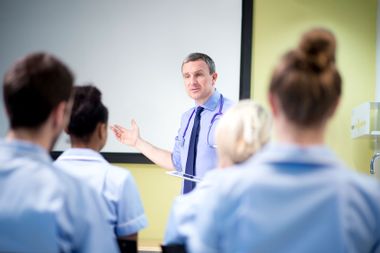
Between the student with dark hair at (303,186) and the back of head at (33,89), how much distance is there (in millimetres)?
492

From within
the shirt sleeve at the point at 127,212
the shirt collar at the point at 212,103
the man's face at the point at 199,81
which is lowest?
the shirt sleeve at the point at 127,212

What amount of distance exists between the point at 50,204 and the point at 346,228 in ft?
2.27

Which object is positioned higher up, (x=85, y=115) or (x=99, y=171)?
Result: (x=85, y=115)

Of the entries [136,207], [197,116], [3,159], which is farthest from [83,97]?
[197,116]

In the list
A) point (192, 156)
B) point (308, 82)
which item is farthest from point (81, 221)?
point (192, 156)

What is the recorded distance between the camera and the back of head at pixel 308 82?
1.14 m

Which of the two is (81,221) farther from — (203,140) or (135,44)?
(135,44)

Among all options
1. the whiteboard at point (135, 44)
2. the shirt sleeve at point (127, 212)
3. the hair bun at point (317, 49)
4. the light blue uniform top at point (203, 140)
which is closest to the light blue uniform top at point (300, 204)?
the hair bun at point (317, 49)

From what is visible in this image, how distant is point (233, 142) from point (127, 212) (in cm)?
49

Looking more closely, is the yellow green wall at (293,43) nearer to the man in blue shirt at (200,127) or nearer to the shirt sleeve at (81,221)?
the man in blue shirt at (200,127)

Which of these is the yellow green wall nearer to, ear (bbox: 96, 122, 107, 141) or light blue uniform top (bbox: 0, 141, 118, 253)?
ear (bbox: 96, 122, 107, 141)

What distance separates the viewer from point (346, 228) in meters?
1.15

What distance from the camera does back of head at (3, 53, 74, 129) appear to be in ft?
4.18

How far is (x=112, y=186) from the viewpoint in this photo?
5.66 feet
